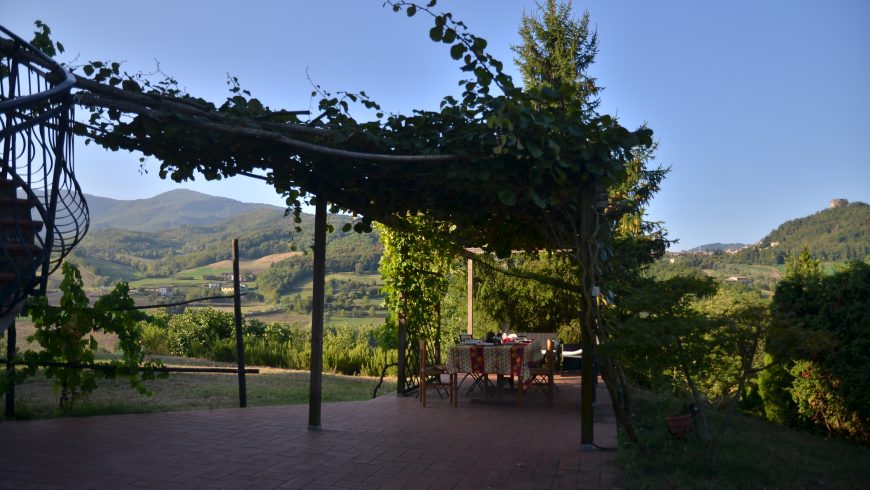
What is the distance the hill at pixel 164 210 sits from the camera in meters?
62.3

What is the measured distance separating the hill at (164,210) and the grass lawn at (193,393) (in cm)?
4995

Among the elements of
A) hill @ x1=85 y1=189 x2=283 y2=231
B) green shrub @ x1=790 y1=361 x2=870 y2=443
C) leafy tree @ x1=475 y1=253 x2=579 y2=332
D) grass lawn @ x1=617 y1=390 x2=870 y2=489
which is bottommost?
grass lawn @ x1=617 y1=390 x2=870 y2=489

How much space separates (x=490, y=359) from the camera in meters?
8.13

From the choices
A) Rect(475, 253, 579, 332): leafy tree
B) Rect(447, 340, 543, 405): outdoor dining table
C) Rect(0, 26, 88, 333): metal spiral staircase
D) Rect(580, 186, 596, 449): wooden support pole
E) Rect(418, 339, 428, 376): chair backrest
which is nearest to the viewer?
Rect(0, 26, 88, 333): metal spiral staircase

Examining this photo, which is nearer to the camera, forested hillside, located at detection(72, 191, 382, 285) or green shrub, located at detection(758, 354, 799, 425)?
green shrub, located at detection(758, 354, 799, 425)

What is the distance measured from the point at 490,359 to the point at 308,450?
313 cm

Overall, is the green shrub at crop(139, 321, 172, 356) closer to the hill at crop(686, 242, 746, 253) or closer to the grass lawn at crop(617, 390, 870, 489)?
the grass lawn at crop(617, 390, 870, 489)

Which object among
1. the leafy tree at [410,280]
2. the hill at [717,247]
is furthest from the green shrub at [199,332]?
the hill at [717,247]

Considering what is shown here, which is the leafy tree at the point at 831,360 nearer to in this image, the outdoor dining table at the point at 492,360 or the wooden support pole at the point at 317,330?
the outdoor dining table at the point at 492,360

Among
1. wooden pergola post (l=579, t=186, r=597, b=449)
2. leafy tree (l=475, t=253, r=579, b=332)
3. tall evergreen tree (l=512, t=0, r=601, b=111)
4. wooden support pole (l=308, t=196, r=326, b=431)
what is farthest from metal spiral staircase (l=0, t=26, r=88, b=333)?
tall evergreen tree (l=512, t=0, r=601, b=111)

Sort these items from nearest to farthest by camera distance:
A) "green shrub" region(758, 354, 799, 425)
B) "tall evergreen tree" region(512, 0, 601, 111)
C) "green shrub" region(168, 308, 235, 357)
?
1. "green shrub" region(758, 354, 799, 425)
2. "green shrub" region(168, 308, 235, 357)
3. "tall evergreen tree" region(512, 0, 601, 111)

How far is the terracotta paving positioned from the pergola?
0.92 m

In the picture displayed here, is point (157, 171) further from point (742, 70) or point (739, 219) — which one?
point (739, 219)

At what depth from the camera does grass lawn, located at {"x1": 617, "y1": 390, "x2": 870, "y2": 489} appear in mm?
4645
